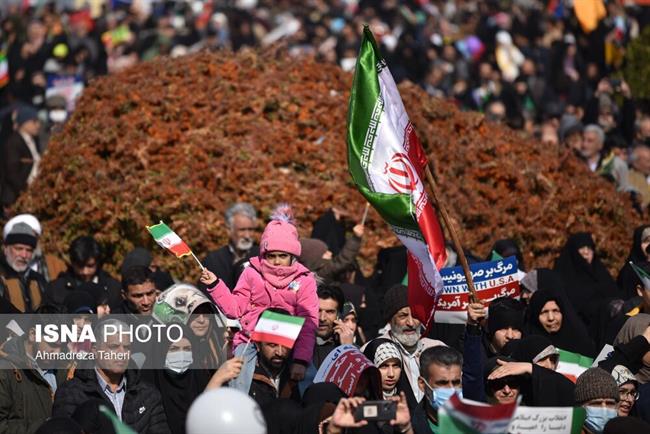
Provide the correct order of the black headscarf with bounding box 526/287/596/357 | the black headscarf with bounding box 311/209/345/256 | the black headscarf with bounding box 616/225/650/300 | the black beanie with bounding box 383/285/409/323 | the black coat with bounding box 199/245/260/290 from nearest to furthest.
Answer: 1. the black beanie with bounding box 383/285/409/323
2. the black headscarf with bounding box 526/287/596/357
3. the black coat with bounding box 199/245/260/290
4. the black headscarf with bounding box 616/225/650/300
5. the black headscarf with bounding box 311/209/345/256

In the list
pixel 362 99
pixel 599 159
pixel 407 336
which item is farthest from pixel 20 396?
pixel 599 159

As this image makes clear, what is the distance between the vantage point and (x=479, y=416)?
6789 mm

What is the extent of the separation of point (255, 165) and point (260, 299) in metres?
4.26

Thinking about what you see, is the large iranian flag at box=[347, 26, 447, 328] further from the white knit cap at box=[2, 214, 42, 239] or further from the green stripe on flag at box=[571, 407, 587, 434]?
the white knit cap at box=[2, 214, 42, 239]

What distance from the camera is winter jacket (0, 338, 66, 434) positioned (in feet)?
30.1

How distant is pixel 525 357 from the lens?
963cm

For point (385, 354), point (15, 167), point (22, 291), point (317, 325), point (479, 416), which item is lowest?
point (15, 167)

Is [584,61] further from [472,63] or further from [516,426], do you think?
[516,426]

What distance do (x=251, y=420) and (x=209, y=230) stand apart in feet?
23.6

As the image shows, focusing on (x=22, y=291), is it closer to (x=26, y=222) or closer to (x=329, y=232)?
(x=26, y=222)

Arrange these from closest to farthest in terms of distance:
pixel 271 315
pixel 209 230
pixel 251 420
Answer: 1. pixel 251 420
2. pixel 271 315
3. pixel 209 230

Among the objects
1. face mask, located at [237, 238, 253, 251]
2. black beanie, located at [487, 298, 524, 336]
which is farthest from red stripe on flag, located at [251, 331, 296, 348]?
face mask, located at [237, 238, 253, 251]

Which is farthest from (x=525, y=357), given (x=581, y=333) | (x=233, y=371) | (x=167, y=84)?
(x=167, y=84)

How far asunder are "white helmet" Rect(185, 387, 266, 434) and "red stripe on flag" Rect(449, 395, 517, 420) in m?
0.91
